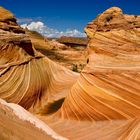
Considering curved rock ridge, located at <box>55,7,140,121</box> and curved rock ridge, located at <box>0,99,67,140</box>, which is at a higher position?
curved rock ridge, located at <box>55,7,140,121</box>

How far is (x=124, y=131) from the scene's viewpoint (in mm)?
4875

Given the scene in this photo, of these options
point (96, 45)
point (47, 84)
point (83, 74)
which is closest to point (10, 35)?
point (47, 84)

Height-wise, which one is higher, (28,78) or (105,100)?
(105,100)

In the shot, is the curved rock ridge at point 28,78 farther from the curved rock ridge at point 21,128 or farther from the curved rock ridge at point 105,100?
the curved rock ridge at point 21,128

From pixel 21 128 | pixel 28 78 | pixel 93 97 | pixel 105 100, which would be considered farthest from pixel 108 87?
pixel 28 78

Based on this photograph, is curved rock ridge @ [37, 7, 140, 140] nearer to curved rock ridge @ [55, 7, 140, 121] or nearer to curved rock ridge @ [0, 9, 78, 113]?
curved rock ridge @ [55, 7, 140, 121]

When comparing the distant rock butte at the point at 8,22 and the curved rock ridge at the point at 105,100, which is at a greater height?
the distant rock butte at the point at 8,22

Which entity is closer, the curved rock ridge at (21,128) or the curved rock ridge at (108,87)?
the curved rock ridge at (21,128)

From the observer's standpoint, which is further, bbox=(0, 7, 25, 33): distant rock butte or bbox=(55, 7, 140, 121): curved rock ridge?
bbox=(0, 7, 25, 33): distant rock butte

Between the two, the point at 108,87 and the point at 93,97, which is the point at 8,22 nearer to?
the point at 93,97

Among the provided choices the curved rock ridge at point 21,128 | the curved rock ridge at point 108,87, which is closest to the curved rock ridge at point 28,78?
the curved rock ridge at point 108,87

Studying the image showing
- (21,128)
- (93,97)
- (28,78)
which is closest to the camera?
(21,128)

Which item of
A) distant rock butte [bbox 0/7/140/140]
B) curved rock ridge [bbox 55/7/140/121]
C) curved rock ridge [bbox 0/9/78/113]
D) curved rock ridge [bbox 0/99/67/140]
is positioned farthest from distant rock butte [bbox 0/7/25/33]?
curved rock ridge [bbox 0/99/67/140]

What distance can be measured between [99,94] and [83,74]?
710 mm
